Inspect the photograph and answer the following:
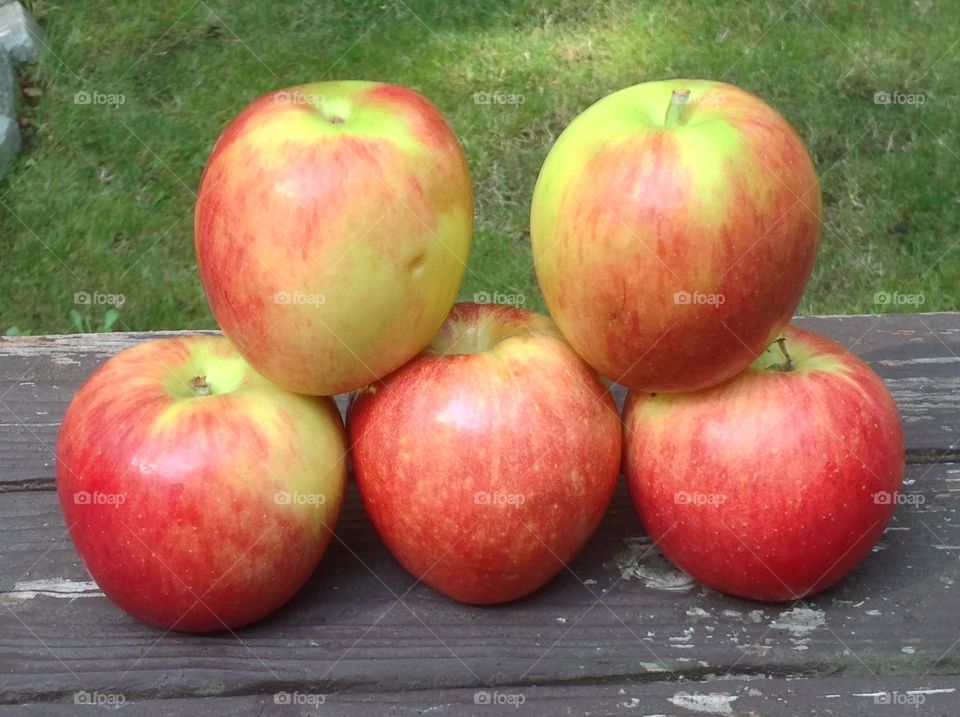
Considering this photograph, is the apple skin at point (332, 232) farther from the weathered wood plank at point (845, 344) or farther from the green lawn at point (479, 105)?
the green lawn at point (479, 105)

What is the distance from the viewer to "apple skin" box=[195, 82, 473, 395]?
46.2 inches

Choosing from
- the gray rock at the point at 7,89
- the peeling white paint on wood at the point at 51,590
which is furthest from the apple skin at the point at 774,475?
the gray rock at the point at 7,89

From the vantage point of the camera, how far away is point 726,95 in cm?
126

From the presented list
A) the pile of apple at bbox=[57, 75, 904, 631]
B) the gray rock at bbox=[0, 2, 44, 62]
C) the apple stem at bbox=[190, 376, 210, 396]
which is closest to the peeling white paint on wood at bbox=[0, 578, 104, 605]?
the pile of apple at bbox=[57, 75, 904, 631]

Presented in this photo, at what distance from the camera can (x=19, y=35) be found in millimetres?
3131

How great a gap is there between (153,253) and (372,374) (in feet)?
5.36

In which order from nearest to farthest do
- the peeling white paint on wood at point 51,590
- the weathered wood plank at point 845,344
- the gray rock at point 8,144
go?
the peeling white paint on wood at point 51,590, the weathered wood plank at point 845,344, the gray rock at point 8,144

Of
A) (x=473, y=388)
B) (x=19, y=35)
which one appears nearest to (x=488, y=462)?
(x=473, y=388)

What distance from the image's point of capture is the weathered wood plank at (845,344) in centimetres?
154

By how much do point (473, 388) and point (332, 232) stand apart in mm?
230

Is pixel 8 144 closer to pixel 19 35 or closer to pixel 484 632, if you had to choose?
pixel 19 35

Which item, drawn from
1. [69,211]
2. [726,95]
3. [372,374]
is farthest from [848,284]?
[69,211]

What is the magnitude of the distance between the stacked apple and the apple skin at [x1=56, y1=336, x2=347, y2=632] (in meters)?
0.35

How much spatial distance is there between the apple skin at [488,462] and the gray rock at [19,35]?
7.58 feet
